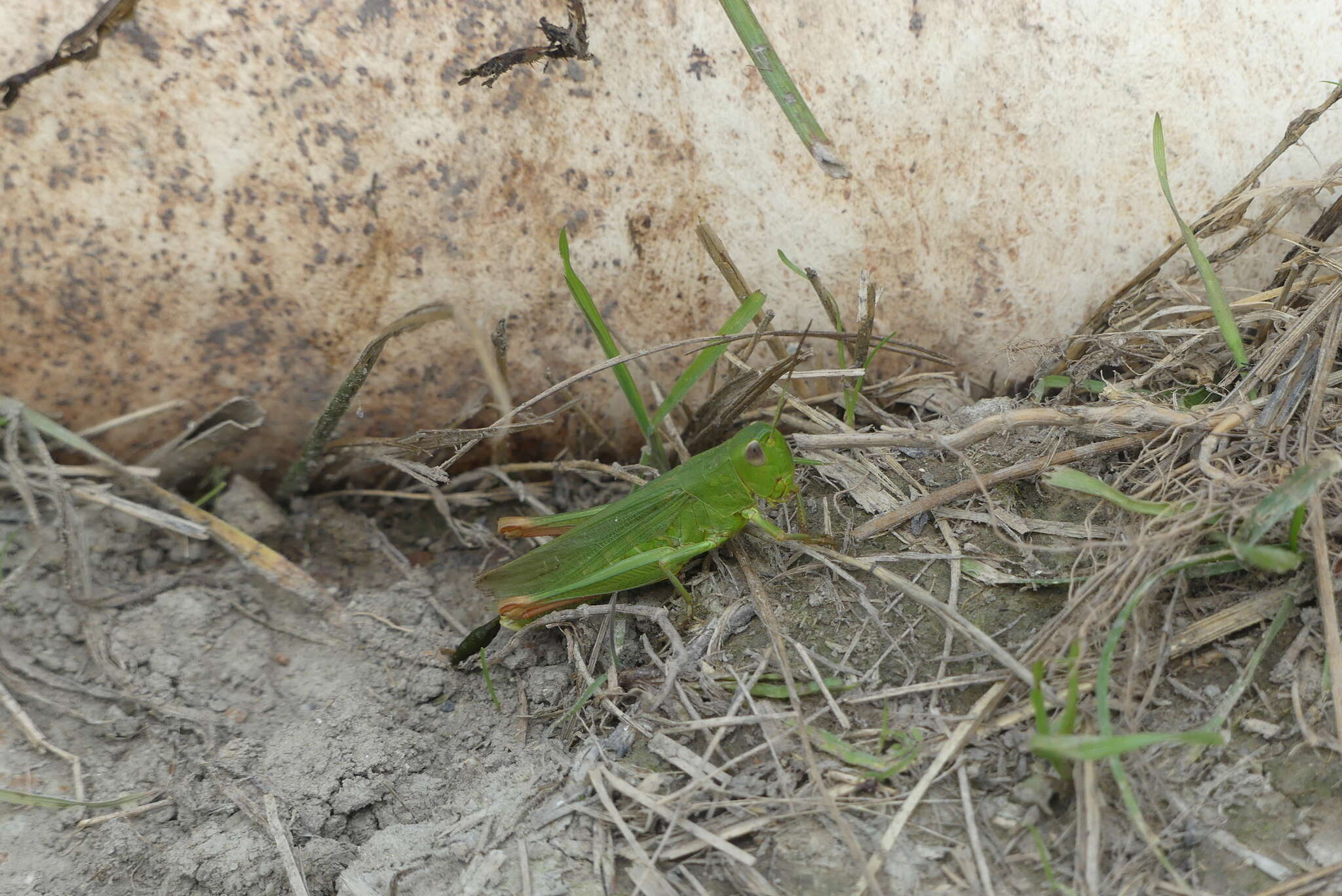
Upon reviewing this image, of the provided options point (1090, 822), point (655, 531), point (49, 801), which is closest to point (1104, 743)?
point (1090, 822)

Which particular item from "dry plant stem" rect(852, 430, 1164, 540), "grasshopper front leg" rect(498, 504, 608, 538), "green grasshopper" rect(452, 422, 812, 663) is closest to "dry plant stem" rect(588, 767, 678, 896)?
"green grasshopper" rect(452, 422, 812, 663)

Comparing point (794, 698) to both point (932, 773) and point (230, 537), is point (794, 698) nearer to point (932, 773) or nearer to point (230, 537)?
point (932, 773)

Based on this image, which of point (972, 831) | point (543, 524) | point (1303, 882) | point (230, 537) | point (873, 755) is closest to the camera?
point (1303, 882)

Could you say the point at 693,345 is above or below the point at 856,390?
above

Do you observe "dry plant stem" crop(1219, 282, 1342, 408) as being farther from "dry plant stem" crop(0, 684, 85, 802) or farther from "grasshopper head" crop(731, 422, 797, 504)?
"dry plant stem" crop(0, 684, 85, 802)

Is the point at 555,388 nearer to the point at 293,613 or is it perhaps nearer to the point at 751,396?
the point at 751,396

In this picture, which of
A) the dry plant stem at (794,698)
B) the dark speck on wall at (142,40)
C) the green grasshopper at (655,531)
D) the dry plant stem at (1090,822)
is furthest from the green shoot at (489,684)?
the dark speck on wall at (142,40)
